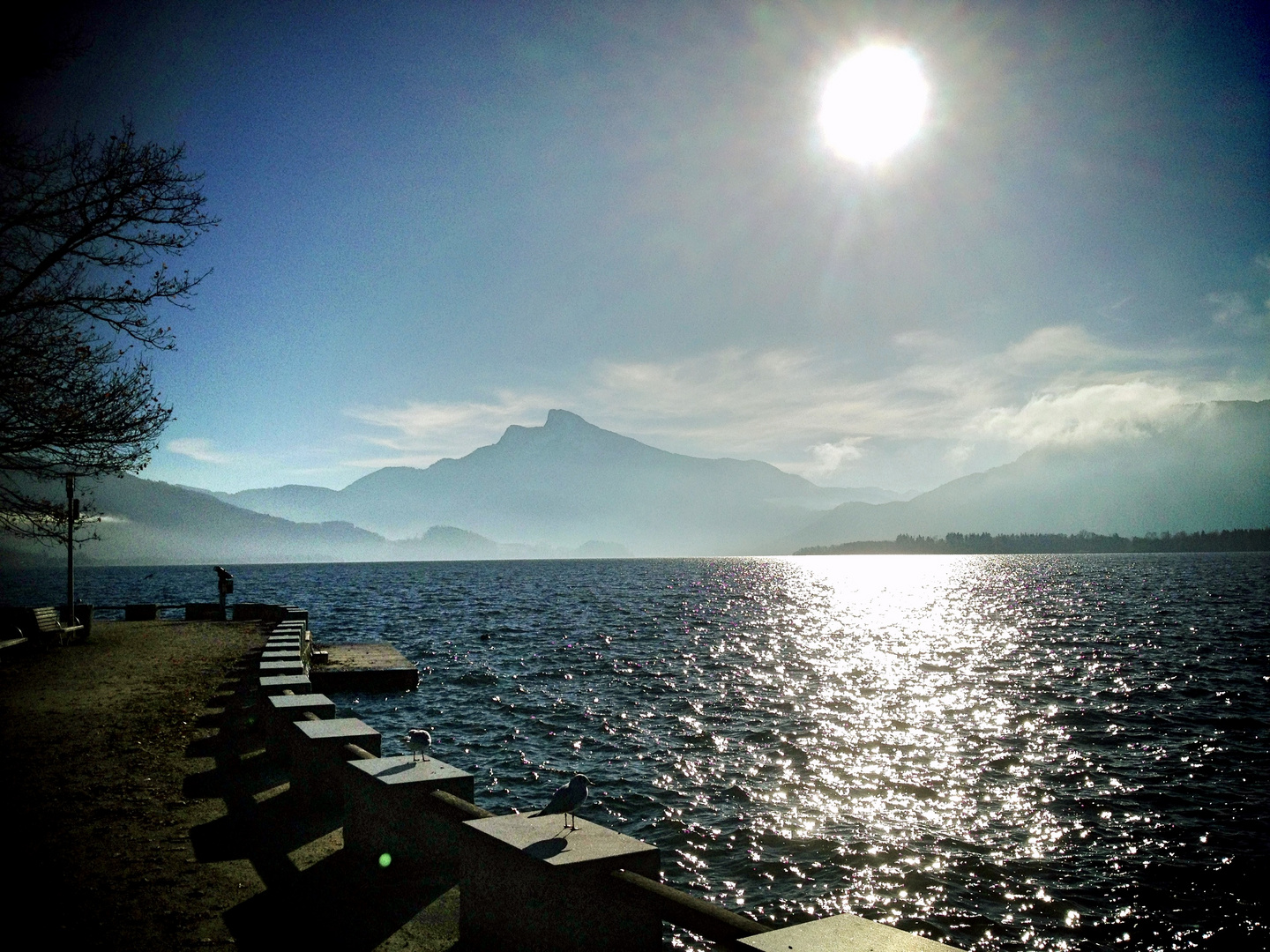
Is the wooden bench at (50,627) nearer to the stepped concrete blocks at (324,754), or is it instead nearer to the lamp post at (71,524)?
the lamp post at (71,524)

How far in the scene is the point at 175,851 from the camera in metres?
7.64

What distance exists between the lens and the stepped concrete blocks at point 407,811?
6.48m

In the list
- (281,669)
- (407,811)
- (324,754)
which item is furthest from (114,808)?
(407,811)

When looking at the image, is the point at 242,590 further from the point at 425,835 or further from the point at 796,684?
the point at 425,835

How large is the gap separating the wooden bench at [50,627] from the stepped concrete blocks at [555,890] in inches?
1074

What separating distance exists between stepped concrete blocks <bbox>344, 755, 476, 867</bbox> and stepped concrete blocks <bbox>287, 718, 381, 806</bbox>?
1174 millimetres

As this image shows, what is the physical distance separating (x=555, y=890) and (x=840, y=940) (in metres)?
1.80

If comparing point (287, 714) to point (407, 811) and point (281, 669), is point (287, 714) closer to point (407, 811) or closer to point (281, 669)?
point (281, 669)

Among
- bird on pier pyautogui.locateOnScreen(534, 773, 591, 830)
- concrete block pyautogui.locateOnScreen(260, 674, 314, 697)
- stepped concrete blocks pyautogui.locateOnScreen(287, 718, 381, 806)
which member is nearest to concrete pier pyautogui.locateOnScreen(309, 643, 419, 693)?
concrete block pyautogui.locateOnScreen(260, 674, 314, 697)

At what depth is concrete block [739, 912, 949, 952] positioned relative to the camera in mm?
3518

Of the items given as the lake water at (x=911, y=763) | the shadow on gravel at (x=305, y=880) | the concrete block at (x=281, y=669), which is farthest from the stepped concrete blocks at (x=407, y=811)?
the lake water at (x=911, y=763)

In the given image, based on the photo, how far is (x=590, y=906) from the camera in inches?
183

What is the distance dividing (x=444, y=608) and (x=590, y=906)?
232ft

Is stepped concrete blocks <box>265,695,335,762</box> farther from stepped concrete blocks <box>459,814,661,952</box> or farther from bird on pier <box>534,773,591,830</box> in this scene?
bird on pier <box>534,773,591,830</box>
